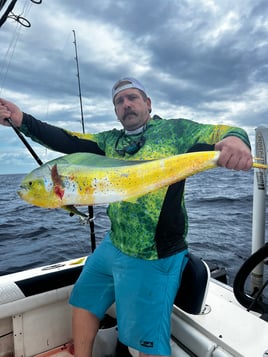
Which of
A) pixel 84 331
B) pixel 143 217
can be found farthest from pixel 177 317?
pixel 143 217

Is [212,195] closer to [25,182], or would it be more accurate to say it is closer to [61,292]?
[61,292]

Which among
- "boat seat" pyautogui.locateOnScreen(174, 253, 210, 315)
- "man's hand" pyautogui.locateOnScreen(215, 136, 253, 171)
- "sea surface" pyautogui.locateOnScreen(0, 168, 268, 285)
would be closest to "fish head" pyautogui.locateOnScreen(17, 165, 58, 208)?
"man's hand" pyautogui.locateOnScreen(215, 136, 253, 171)

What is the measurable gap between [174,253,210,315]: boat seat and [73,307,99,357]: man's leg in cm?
56

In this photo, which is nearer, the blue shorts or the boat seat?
the blue shorts

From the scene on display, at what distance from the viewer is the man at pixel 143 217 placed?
1581 millimetres

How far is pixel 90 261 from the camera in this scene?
1923mm

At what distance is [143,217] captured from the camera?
5.45 ft

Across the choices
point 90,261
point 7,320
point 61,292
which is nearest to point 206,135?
point 90,261

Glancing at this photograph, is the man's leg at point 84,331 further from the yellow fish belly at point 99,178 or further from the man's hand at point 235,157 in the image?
the man's hand at point 235,157

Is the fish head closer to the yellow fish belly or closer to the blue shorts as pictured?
the yellow fish belly

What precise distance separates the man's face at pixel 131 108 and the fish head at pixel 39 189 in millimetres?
548

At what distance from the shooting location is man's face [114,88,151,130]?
160 cm

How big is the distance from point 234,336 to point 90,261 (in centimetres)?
94

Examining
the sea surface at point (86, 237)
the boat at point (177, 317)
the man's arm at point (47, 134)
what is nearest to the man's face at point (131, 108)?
the man's arm at point (47, 134)
